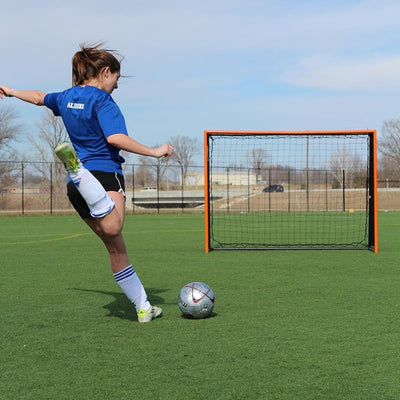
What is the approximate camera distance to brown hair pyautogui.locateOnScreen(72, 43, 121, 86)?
4590 millimetres

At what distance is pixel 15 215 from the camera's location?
29.5m

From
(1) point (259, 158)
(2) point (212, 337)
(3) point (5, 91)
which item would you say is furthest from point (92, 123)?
(1) point (259, 158)

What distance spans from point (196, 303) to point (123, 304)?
3.67 feet

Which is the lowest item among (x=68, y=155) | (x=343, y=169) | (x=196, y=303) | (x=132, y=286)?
(x=196, y=303)

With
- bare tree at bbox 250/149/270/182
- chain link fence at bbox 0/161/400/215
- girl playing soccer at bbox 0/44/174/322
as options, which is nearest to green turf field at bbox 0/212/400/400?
girl playing soccer at bbox 0/44/174/322

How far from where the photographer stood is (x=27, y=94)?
4992mm

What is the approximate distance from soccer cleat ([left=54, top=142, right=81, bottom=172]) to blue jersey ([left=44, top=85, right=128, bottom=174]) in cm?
33

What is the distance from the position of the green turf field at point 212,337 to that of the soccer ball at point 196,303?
0.28ft

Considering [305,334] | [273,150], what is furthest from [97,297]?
[273,150]

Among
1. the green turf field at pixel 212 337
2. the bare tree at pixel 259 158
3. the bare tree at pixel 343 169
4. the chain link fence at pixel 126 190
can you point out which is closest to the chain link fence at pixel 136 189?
the chain link fence at pixel 126 190

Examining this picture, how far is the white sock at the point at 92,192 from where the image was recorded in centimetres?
424

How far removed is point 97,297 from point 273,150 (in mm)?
13106

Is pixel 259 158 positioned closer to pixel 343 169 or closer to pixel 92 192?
pixel 343 169

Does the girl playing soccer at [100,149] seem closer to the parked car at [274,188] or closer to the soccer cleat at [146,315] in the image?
the soccer cleat at [146,315]
